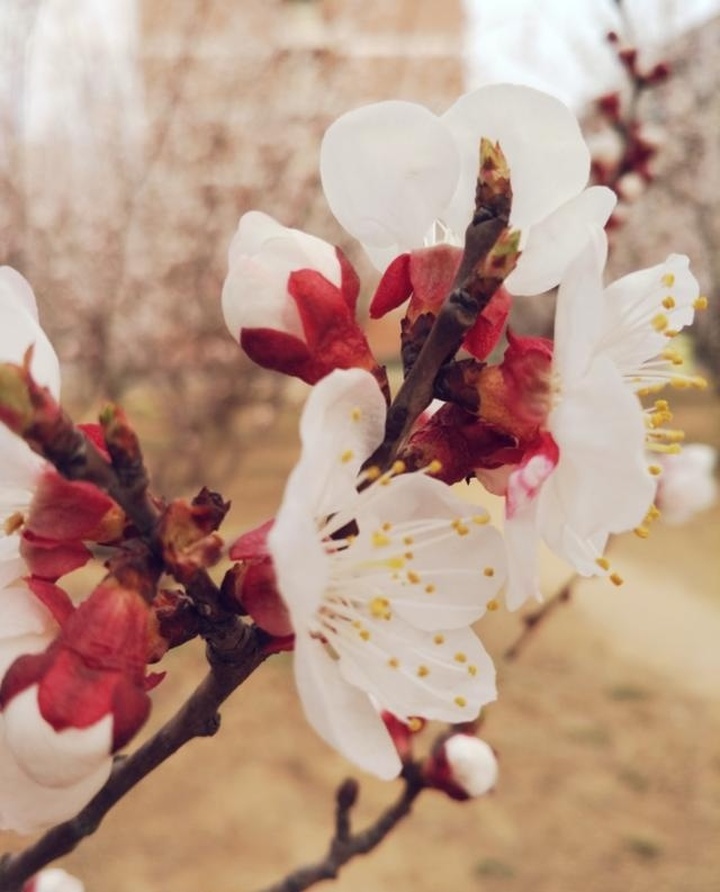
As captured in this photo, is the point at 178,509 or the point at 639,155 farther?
the point at 639,155

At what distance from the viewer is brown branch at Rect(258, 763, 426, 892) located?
1055mm

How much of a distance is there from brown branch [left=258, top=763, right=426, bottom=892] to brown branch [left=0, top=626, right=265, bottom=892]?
0.49 m

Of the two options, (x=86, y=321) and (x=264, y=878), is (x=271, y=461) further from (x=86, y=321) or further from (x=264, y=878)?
(x=264, y=878)

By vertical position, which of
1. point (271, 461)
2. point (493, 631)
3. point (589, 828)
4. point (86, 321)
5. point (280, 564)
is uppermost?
point (280, 564)

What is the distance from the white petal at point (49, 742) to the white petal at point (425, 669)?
0.42 feet

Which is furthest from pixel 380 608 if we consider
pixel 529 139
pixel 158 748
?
pixel 529 139

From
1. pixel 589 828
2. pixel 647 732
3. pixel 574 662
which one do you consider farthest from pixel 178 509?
pixel 574 662

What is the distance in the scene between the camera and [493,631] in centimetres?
396

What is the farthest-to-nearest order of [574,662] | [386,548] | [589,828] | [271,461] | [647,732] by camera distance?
[271,461], [574,662], [647,732], [589,828], [386,548]

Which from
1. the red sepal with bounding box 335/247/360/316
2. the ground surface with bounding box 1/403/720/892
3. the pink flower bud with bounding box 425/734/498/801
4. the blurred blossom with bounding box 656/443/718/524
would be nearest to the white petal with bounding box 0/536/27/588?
the red sepal with bounding box 335/247/360/316

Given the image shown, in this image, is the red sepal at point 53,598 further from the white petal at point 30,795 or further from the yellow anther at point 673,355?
the yellow anther at point 673,355

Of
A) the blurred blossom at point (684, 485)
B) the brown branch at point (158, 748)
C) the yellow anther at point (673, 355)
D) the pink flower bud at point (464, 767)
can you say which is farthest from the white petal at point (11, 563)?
the blurred blossom at point (684, 485)

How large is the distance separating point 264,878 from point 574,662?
5.70ft

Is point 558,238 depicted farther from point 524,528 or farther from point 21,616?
point 21,616
